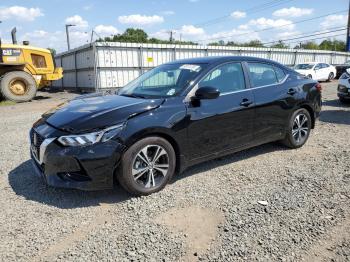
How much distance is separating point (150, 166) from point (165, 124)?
0.52 meters

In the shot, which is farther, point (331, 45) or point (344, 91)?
point (331, 45)

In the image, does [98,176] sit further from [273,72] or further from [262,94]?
[273,72]

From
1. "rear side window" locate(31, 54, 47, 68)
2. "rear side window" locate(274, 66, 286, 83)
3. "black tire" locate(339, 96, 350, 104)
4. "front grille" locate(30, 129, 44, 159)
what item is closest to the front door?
"rear side window" locate(274, 66, 286, 83)

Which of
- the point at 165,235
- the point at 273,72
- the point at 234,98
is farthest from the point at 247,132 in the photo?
the point at 165,235

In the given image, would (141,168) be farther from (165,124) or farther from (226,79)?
(226,79)

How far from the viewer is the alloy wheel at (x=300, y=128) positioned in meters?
5.41

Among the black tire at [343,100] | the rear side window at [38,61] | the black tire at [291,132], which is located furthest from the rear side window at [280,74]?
the rear side window at [38,61]

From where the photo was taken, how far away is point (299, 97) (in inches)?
209

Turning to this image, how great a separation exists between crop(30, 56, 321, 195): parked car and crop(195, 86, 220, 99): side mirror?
0.04ft

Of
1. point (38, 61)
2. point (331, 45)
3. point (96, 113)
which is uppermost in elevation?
point (331, 45)

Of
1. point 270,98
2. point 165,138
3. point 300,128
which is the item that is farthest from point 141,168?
point 300,128

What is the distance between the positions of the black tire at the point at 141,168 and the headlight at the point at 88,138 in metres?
0.27

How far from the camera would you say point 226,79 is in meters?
4.43

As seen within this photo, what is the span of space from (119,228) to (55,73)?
1364cm
